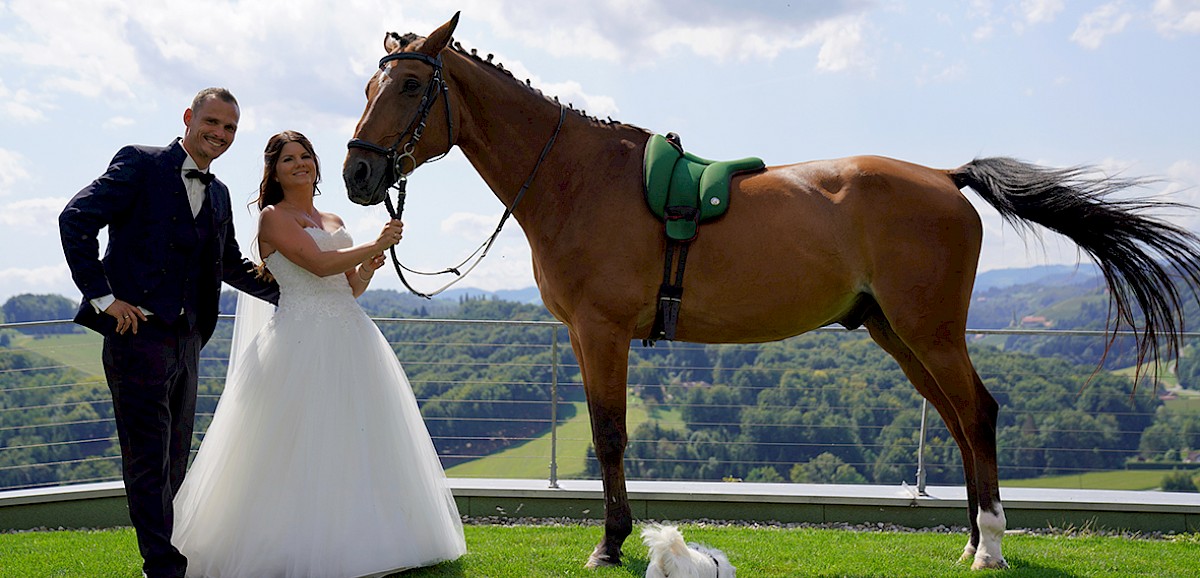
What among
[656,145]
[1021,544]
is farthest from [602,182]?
[1021,544]

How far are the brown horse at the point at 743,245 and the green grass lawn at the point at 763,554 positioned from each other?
1.04 feet

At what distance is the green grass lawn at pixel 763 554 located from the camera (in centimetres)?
427

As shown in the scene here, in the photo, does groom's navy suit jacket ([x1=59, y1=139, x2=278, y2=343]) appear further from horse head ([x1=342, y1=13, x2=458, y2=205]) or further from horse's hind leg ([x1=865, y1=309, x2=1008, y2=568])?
horse's hind leg ([x1=865, y1=309, x2=1008, y2=568])

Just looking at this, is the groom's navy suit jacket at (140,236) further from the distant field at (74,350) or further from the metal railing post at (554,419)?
the metal railing post at (554,419)

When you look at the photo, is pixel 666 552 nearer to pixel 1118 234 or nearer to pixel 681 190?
pixel 681 190

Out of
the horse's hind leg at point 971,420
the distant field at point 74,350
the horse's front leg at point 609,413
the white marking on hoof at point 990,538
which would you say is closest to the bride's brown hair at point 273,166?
the distant field at point 74,350

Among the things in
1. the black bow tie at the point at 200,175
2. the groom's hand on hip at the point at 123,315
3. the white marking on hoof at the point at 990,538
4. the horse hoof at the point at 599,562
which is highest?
the black bow tie at the point at 200,175

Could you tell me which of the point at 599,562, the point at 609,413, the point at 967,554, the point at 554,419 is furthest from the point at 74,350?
the point at 967,554

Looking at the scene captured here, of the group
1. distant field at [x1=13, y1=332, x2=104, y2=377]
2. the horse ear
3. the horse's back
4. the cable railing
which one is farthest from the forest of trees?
the horse ear

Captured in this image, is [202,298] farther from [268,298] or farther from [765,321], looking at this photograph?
[765,321]

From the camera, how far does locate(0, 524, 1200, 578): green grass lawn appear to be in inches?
168

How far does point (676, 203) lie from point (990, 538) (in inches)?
86.8

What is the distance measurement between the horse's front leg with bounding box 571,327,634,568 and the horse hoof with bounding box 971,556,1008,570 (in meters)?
1.69

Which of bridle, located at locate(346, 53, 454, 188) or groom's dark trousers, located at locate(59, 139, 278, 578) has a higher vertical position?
bridle, located at locate(346, 53, 454, 188)
